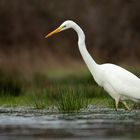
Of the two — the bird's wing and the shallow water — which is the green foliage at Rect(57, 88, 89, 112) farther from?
the bird's wing

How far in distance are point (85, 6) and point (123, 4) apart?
2229 millimetres

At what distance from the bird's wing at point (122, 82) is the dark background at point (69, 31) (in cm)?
1556

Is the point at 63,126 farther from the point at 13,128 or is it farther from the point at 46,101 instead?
the point at 46,101

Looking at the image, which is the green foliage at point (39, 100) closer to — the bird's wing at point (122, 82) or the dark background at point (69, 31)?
the bird's wing at point (122, 82)

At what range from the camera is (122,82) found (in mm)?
14250

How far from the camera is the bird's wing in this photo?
556 inches

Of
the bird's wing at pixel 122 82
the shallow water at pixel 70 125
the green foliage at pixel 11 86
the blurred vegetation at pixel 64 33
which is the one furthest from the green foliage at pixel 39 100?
the blurred vegetation at pixel 64 33

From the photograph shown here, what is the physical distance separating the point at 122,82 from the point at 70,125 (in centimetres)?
247

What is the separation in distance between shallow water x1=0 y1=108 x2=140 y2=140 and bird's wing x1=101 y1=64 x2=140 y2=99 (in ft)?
1.18

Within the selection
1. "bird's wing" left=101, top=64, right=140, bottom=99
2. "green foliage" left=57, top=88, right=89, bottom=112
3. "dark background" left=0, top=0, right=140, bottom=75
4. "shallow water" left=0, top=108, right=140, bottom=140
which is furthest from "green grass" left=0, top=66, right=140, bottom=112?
"dark background" left=0, top=0, right=140, bottom=75

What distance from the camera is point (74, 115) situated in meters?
13.4

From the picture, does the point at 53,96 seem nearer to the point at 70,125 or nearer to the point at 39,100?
the point at 39,100

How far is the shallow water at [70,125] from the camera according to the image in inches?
425

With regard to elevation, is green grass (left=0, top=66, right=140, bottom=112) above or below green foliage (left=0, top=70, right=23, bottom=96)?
below
